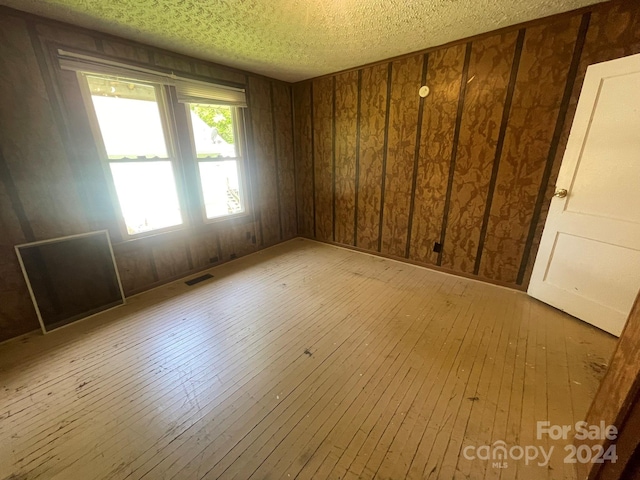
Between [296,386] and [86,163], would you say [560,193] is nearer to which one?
[296,386]

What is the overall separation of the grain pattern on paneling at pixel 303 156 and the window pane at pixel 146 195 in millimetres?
2015

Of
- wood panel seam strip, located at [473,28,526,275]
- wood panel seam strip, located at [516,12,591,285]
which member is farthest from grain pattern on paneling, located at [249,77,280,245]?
wood panel seam strip, located at [516,12,591,285]

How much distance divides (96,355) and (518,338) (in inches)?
131

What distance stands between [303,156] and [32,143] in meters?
3.05

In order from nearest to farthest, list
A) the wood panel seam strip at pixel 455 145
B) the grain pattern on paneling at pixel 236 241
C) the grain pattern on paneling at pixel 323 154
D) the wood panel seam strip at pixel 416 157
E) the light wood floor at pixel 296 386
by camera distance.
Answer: the light wood floor at pixel 296 386 → the wood panel seam strip at pixel 455 145 → the wood panel seam strip at pixel 416 157 → the grain pattern on paneling at pixel 236 241 → the grain pattern on paneling at pixel 323 154

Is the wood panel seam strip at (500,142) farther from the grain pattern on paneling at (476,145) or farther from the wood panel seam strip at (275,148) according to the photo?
the wood panel seam strip at (275,148)

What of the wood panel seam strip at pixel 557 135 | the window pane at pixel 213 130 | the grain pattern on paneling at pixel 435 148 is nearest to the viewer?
the wood panel seam strip at pixel 557 135

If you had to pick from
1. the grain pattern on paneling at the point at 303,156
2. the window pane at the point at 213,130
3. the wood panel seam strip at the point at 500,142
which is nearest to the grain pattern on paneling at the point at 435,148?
the wood panel seam strip at the point at 500,142

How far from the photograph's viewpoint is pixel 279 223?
430 centimetres

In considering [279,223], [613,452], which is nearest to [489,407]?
[613,452]

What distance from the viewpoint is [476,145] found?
2.67 metres

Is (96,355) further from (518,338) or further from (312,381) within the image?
(518,338)

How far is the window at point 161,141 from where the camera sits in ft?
7.69

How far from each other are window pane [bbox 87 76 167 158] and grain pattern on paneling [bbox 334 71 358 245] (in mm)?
2260
